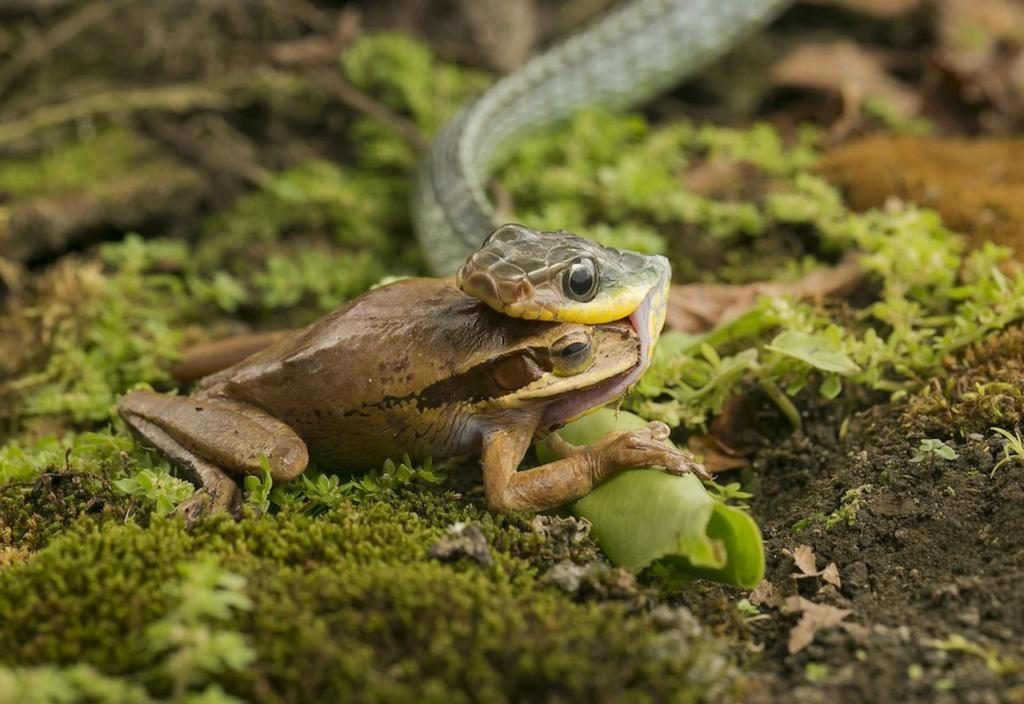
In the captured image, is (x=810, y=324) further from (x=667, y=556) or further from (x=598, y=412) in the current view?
(x=667, y=556)

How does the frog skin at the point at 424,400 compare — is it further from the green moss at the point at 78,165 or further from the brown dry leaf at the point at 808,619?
the green moss at the point at 78,165

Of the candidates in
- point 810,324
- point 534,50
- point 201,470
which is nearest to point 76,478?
point 201,470

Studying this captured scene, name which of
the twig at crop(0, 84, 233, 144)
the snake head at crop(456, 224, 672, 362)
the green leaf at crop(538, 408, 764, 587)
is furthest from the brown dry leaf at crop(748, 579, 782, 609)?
the twig at crop(0, 84, 233, 144)

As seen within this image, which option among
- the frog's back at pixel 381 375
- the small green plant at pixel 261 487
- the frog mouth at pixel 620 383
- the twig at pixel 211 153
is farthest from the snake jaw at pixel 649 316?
the twig at pixel 211 153

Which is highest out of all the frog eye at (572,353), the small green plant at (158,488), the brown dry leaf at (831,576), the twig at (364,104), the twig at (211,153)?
the twig at (364,104)

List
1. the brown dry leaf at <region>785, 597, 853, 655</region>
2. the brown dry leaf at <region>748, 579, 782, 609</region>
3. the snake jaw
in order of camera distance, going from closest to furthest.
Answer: the brown dry leaf at <region>785, 597, 853, 655</region>, the brown dry leaf at <region>748, 579, 782, 609</region>, the snake jaw

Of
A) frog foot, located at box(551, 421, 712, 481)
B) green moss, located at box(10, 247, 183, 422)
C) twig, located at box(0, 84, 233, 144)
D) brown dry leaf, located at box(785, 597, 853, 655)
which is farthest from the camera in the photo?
twig, located at box(0, 84, 233, 144)

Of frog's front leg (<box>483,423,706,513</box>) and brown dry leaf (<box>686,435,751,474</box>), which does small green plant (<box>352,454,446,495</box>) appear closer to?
frog's front leg (<box>483,423,706,513</box>)

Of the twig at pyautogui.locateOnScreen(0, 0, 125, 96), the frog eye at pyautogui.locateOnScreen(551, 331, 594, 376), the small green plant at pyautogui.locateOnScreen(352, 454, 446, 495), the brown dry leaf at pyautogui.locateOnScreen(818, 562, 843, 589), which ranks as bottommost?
the brown dry leaf at pyautogui.locateOnScreen(818, 562, 843, 589)
